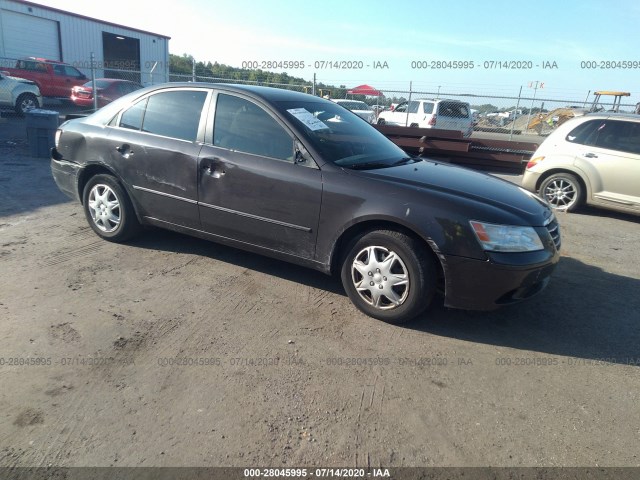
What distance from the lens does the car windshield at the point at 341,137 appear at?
3.77 meters

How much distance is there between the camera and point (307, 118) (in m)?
3.96

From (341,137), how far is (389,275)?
1.41 m

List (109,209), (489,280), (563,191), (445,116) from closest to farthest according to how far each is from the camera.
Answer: (489,280) → (109,209) → (563,191) → (445,116)

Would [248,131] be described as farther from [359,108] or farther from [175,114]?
[359,108]

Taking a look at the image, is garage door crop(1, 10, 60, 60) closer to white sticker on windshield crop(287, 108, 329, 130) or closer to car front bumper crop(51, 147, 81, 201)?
car front bumper crop(51, 147, 81, 201)

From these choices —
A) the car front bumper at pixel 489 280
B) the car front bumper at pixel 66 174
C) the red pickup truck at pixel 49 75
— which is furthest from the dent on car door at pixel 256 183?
the red pickup truck at pixel 49 75

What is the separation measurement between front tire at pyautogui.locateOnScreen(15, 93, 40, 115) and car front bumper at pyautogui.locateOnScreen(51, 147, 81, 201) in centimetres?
1247

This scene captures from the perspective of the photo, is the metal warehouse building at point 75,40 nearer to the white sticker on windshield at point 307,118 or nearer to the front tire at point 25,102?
the front tire at point 25,102

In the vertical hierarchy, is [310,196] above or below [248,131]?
below

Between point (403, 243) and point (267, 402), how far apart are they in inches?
57.1

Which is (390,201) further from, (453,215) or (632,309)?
(632,309)

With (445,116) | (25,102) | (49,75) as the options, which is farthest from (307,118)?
(49,75)

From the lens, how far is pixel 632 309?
12.9ft

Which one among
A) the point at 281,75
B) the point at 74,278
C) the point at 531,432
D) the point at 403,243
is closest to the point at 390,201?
the point at 403,243
